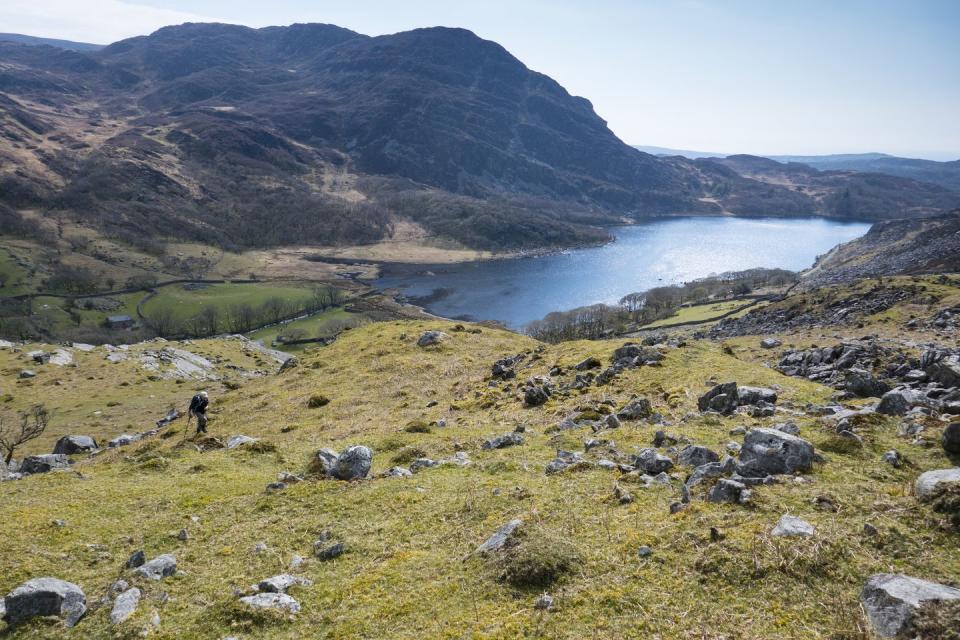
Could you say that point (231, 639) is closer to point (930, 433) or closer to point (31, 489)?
point (31, 489)

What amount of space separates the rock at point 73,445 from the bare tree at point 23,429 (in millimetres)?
2370

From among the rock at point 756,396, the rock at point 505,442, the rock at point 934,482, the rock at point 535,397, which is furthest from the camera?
the rock at point 535,397

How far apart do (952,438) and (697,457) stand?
18.5ft

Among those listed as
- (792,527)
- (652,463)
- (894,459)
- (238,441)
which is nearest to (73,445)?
(238,441)

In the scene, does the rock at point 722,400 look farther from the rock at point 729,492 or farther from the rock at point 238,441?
the rock at point 238,441

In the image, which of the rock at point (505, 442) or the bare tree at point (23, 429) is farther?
the bare tree at point (23, 429)

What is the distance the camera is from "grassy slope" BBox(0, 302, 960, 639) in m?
8.51

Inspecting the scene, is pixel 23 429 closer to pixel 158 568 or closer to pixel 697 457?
pixel 158 568

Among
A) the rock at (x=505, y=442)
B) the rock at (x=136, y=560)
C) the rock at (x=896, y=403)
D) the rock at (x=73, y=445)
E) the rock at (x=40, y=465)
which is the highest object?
the rock at (x=896, y=403)

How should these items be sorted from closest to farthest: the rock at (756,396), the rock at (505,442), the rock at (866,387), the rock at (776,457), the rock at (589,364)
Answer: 1. the rock at (776,457)
2. the rock at (505,442)
3. the rock at (866,387)
4. the rock at (756,396)
5. the rock at (589,364)

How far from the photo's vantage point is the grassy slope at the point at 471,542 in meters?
8.51

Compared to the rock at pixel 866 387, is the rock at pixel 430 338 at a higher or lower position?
lower

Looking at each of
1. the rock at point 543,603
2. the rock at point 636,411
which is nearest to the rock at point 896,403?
the rock at point 636,411

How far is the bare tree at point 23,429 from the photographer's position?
33.2 meters
